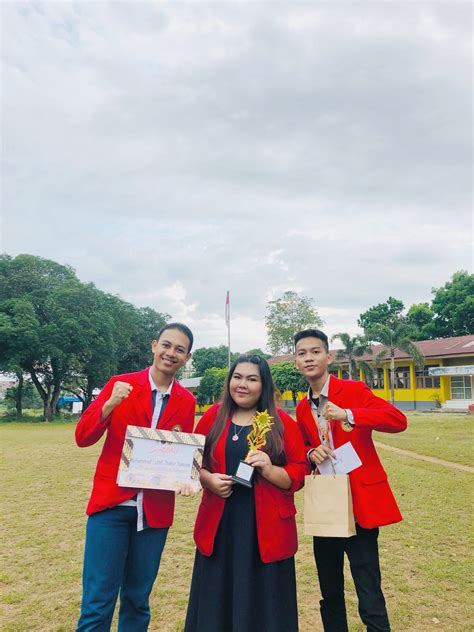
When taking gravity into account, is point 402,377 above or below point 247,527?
above

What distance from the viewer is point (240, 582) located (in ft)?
9.83

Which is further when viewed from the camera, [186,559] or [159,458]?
[186,559]

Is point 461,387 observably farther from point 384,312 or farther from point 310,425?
point 310,425

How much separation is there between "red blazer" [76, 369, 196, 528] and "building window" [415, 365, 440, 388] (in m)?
36.0

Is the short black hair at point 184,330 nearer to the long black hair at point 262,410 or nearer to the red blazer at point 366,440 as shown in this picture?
the long black hair at point 262,410

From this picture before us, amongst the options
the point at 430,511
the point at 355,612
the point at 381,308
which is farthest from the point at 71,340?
the point at 381,308

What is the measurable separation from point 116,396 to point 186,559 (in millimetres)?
3918

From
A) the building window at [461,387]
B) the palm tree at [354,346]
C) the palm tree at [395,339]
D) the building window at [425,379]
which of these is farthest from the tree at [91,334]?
the building window at [461,387]

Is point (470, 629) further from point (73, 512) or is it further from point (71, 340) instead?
point (71, 340)

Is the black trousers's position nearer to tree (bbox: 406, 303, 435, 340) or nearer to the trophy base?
the trophy base

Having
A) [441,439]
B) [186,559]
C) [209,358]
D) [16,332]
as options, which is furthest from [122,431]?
[209,358]

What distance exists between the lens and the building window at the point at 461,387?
109 ft

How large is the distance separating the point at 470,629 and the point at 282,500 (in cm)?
259

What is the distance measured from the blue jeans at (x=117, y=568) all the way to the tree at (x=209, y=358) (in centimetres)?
5945
